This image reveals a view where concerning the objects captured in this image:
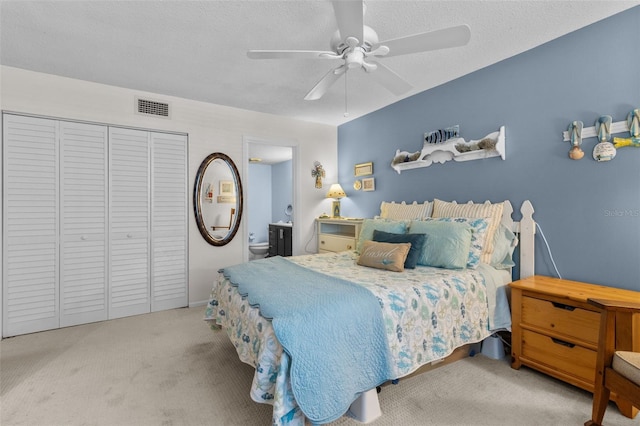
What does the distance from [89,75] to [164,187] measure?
1.29m

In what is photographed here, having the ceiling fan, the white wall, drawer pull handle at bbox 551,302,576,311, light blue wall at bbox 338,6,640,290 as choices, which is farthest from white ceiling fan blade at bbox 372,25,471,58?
the white wall

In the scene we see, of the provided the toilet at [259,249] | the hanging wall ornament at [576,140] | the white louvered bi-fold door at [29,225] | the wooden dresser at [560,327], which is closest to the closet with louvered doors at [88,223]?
the white louvered bi-fold door at [29,225]

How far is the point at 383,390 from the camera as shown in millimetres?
2053

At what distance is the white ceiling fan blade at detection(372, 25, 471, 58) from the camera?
1.69 m

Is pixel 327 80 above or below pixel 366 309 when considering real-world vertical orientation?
above

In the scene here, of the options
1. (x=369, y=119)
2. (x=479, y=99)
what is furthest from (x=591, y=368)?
(x=369, y=119)

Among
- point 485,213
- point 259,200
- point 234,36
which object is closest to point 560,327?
point 485,213

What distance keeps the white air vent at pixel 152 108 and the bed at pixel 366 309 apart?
2218mm

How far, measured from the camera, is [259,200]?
7492 mm

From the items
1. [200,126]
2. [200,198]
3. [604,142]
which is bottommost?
[200,198]

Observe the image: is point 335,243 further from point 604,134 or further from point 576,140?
point 604,134

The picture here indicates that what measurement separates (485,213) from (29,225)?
168 inches

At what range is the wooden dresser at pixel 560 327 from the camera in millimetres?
1925

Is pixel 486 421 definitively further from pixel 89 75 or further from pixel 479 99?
pixel 89 75
